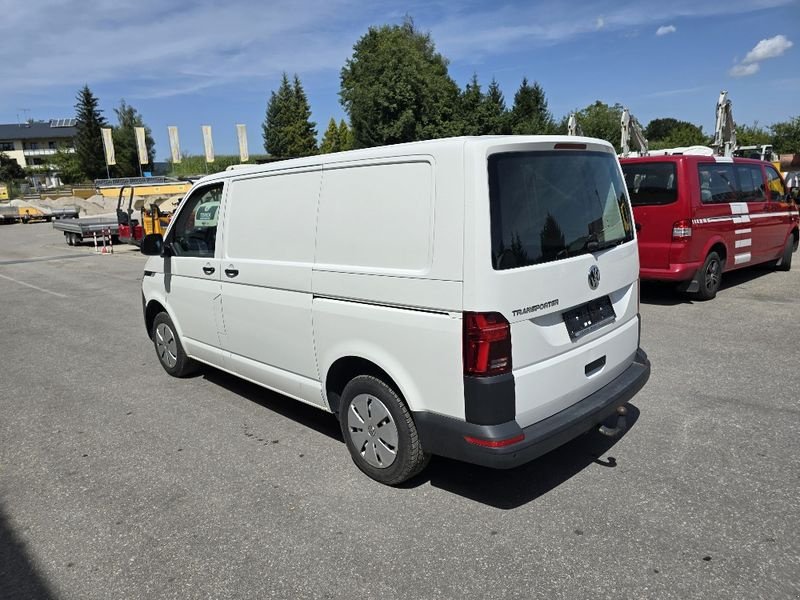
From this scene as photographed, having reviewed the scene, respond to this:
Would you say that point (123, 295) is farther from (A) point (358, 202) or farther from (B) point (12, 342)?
(A) point (358, 202)

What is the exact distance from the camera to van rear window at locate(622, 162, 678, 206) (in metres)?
7.80

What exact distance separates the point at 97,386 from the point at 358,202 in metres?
3.92

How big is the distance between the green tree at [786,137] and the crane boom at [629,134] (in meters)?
35.6

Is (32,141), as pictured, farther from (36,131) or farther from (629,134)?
(629,134)

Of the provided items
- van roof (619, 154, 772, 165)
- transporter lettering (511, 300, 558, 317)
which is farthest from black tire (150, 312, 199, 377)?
van roof (619, 154, 772, 165)

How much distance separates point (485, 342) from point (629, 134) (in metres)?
16.6

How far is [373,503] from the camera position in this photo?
343 centimetres

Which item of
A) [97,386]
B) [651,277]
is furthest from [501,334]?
[651,277]

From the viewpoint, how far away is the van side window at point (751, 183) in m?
8.85

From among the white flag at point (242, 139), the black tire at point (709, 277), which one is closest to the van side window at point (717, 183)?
the black tire at point (709, 277)

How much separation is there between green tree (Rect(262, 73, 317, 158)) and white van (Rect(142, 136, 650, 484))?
68639 millimetres

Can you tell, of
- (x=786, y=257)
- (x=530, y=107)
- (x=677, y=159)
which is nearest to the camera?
(x=677, y=159)

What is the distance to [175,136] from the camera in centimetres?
4550

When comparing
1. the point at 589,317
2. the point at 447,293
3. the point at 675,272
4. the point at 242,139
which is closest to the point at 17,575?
the point at 447,293
